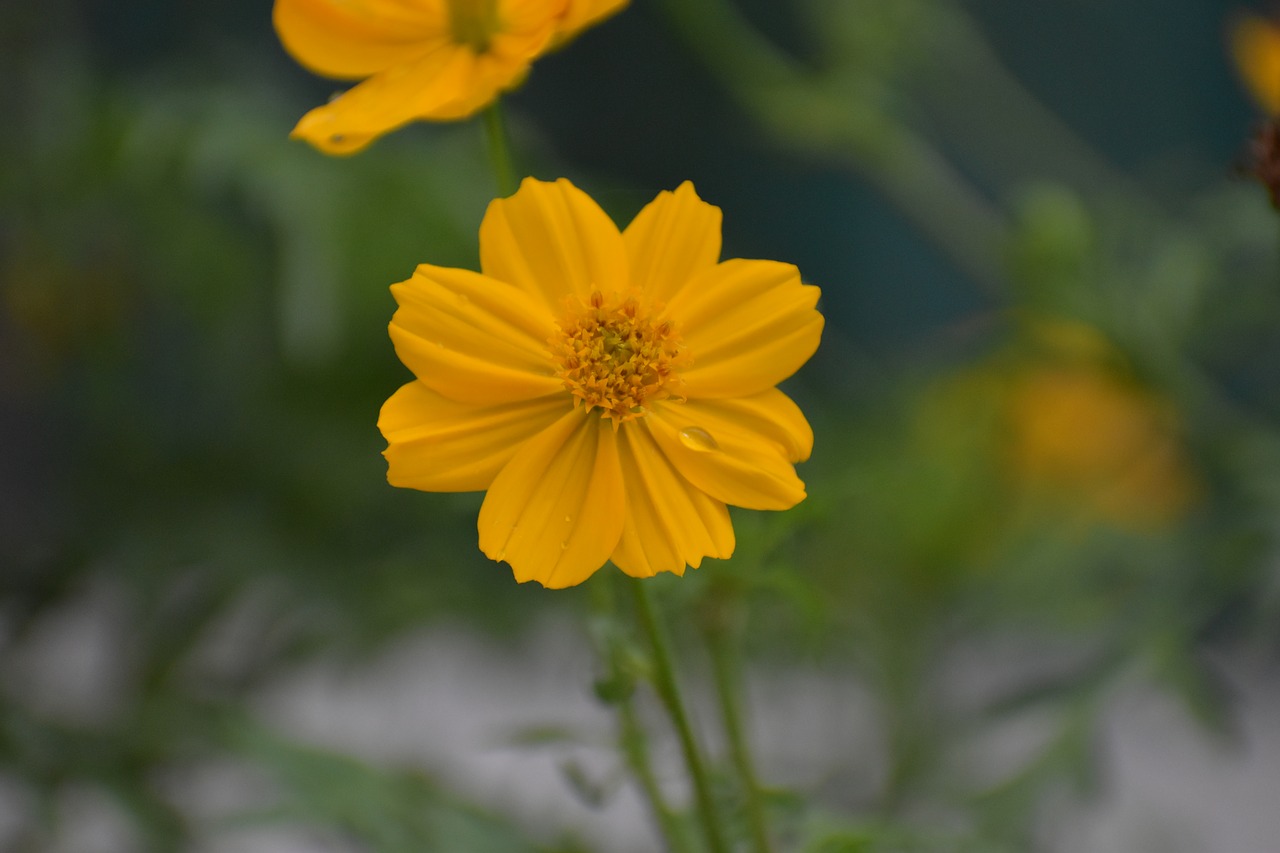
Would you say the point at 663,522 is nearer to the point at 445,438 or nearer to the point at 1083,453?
the point at 445,438

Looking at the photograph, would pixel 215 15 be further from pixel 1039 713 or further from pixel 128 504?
pixel 1039 713

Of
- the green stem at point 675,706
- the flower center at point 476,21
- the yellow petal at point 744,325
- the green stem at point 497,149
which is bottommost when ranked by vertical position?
the green stem at point 675,706

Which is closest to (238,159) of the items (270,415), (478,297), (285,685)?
(270,415)

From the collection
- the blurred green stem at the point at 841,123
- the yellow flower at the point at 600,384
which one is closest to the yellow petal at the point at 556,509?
the yellow flower at the point at 600,384

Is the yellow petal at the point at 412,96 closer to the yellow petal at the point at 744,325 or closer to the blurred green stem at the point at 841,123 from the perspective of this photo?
the yellow petal at the point at 744,325

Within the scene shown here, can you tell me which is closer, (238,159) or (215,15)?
(238,159)

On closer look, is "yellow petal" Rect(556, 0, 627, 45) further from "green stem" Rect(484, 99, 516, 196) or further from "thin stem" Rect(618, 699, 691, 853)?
"thin stem" Rect(618, 699, 691, 853)
